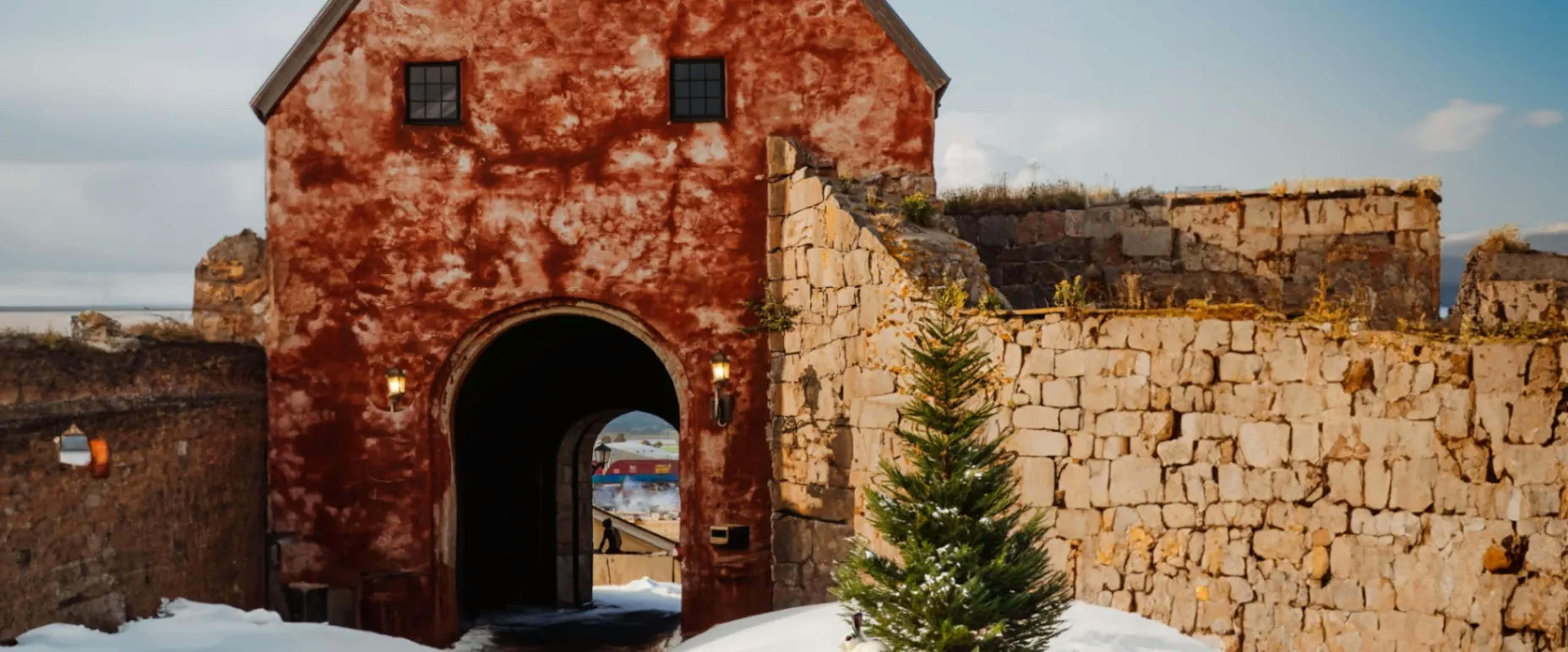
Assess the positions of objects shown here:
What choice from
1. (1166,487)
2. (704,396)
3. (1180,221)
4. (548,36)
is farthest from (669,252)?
(1166,487)

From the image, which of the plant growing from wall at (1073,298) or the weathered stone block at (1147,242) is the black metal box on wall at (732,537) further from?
the plant growing from wall at (1073,298)

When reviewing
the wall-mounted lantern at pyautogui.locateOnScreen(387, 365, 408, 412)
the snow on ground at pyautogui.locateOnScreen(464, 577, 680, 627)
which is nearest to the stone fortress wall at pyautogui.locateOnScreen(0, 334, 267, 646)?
the wall-mounted lantern at pyautogui.locateOnScreen(387, 365, 408, 412)

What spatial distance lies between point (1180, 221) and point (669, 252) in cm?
542

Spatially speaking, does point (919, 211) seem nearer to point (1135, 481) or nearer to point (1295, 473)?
point (1135, 481)

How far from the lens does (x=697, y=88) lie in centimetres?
1560

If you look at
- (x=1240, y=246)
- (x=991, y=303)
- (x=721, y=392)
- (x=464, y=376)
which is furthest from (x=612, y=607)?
(x=991, y=303)

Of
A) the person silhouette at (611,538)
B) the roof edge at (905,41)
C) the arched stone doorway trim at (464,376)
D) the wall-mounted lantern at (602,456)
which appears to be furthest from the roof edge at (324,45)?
the person silhouette at (611,538)

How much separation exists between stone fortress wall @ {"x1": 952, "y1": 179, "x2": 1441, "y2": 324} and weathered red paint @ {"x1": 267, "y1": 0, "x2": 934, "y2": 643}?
190 cm

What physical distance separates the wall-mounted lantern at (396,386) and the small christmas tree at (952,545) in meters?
7.22

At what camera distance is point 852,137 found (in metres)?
15.4

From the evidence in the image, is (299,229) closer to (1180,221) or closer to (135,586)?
(135,586)

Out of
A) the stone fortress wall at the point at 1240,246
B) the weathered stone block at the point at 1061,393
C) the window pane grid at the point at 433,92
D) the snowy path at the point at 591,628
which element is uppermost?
the window pane grid at the point at 433,92

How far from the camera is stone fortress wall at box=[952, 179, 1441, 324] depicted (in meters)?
15.2

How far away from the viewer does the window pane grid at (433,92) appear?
51.3 ft
